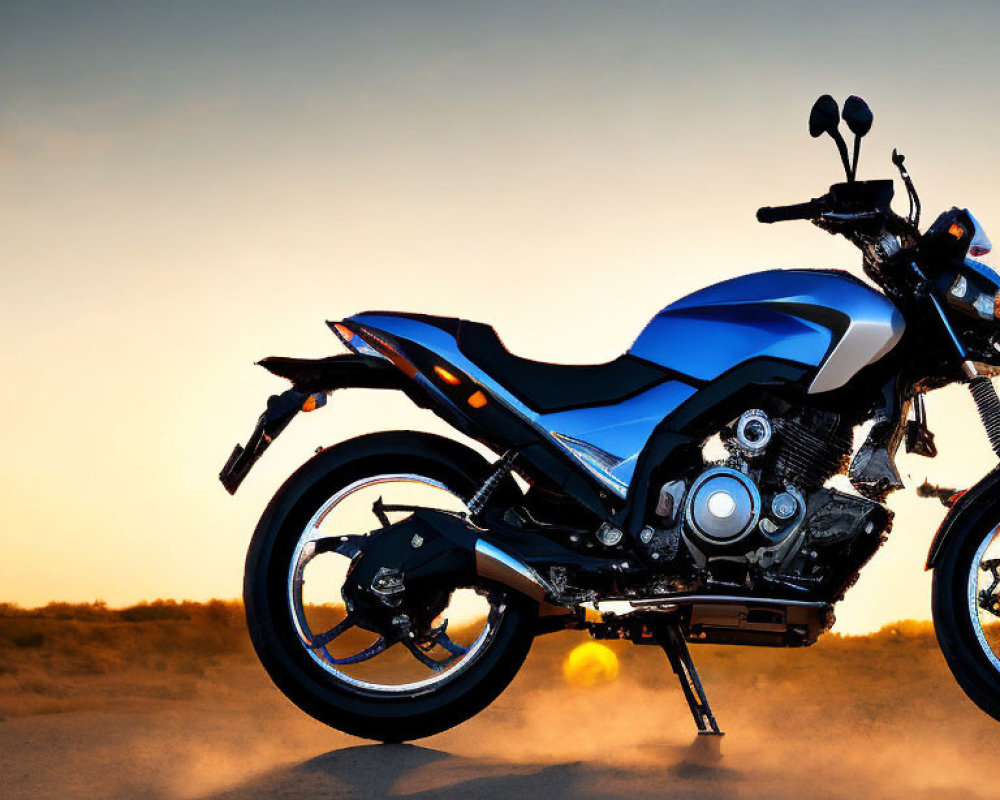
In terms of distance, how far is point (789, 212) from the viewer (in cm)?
434

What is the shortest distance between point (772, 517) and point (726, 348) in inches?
27.1

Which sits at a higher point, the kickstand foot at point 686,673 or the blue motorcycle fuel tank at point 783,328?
the blue motorcycle fuel tank at point 783,328

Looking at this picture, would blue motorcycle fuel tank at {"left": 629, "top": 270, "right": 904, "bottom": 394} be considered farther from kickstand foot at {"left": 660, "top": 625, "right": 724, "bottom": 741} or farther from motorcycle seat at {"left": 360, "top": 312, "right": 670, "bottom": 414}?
kickstand foot at {"left": 660, "top": 625, "right": 724, "bottom": 741}

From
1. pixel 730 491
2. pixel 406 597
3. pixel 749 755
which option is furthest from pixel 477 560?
pixel 749 755

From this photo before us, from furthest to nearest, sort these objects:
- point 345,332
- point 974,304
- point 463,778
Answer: point 345,332 → point 974,304 → point 463,778

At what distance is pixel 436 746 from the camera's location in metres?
4.39

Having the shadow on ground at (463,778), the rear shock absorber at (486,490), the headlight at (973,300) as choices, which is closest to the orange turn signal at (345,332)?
the rear shock absorber at (486,490)

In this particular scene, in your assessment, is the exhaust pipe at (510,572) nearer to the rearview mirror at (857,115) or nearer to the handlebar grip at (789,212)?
the handlebar grip at (789,212)

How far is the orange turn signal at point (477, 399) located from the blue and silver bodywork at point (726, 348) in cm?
3

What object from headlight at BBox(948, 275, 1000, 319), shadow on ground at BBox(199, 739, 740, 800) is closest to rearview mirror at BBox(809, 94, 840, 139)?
headlight at BBox(948, 275, 1000, 319)

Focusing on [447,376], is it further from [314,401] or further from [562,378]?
[314,401]

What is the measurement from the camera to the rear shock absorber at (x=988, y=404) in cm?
414

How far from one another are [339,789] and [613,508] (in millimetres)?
1467

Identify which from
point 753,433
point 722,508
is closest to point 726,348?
point 753,433
